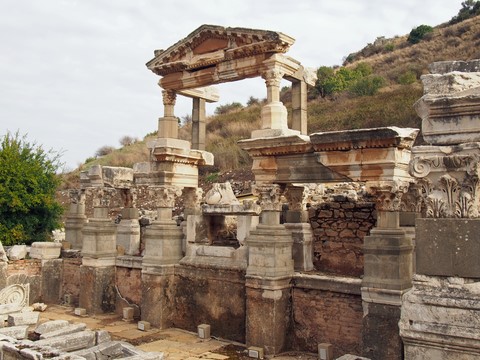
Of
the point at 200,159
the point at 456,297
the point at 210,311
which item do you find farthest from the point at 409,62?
the point at 456,297

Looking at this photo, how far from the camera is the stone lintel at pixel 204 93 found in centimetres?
1222

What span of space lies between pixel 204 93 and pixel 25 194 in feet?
21.5

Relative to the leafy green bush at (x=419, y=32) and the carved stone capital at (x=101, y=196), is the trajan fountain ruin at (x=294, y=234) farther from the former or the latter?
the leafy green bush at (x=419, y=32)

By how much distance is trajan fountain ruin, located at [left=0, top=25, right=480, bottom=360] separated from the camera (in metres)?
4.08

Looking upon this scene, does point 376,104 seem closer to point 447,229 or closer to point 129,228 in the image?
point 129,228

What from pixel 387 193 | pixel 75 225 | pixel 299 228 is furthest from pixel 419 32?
Result: pixel 387 193

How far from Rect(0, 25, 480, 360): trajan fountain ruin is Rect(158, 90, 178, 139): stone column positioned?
0.04m

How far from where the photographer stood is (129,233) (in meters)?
13.3

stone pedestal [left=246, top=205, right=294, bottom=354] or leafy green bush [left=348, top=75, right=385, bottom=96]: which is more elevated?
leafy green bush [left=348, top=75, right=385, bottom=96]

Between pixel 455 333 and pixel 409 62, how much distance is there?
35.2 metres

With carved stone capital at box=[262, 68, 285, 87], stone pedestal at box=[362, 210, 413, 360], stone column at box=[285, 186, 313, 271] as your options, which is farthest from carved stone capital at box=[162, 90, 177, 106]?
stone pedestal at box=[362, 210, 413, 360]

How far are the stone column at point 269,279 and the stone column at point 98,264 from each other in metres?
4.87

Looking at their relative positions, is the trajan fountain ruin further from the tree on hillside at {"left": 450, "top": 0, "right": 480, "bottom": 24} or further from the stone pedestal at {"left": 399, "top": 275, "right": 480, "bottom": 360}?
the tree on hillside at {"left": 450, "top": 0, "right": 480, "bottom": 24}

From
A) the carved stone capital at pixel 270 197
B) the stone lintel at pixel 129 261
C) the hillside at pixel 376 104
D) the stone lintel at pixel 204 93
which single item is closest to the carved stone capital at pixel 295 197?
the carved stone capital at pixel 270 197
